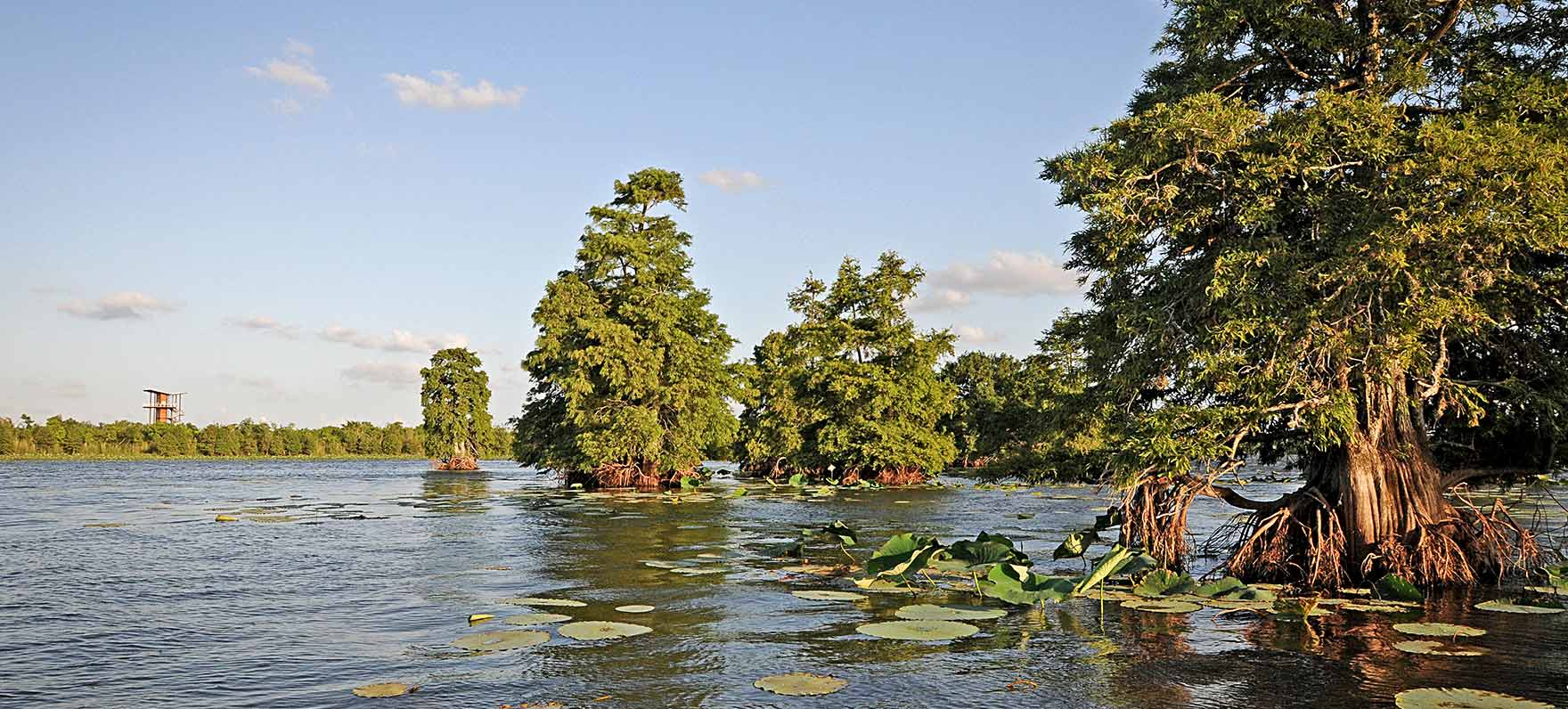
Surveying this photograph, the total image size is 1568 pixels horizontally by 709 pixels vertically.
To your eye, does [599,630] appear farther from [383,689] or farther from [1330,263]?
[1330,263]

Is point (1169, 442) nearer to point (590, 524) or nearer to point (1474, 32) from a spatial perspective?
point (1474, 32)

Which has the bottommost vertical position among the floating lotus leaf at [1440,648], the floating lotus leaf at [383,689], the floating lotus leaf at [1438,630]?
the floating lotus leaf at [1440,648]

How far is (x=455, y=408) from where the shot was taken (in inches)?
3383

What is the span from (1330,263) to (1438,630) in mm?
3975

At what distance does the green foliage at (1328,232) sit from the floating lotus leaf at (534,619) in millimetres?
6768

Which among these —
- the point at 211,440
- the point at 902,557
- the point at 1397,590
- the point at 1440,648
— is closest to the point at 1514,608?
the point at 1397,590

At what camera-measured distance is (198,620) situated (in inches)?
464

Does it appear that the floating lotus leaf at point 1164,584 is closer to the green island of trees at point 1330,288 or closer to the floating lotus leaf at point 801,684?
the green island of trees at point 1330,288

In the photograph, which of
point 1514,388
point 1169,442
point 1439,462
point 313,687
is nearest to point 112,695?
point 313,687

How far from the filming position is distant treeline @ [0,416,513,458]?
116812 mm

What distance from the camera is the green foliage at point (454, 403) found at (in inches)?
3354

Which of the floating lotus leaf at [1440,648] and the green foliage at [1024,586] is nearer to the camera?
the floating lotus leaf at [1440,648]

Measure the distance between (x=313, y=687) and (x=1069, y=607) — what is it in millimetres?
7921

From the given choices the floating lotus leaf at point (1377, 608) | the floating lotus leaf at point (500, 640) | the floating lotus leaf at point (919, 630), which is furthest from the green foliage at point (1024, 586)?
the floating lotus leaf at point (500, 640)
